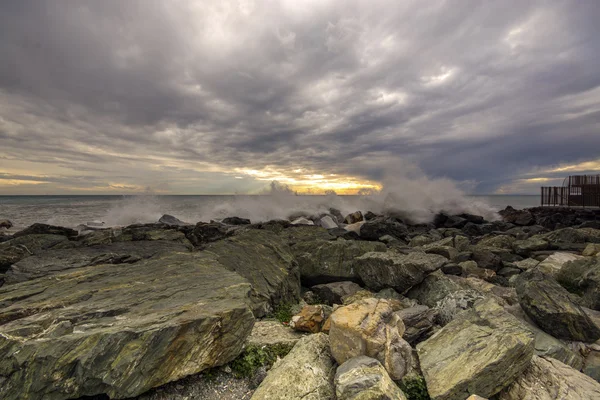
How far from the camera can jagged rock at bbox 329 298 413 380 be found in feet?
14.4

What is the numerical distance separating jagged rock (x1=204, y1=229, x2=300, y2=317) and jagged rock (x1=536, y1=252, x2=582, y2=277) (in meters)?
8.31

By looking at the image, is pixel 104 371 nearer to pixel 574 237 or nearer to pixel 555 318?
pixel 555 318

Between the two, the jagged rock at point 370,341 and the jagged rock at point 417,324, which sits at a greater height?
the jagged rock at point 370,341

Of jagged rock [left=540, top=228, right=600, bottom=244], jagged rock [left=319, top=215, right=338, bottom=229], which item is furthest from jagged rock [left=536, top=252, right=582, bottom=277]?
jagged rock [left=319, top=215, right=338, bottom=229]

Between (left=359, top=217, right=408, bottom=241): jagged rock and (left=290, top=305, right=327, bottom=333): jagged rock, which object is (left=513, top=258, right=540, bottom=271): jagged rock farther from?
(left=290, top=305, right=327, bottom=333): jagged rock

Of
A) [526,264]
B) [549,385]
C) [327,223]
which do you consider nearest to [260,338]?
[549,385]

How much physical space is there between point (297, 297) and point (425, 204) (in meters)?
31.5

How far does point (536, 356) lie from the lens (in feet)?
15.4

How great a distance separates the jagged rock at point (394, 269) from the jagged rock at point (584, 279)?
3381 millimetres

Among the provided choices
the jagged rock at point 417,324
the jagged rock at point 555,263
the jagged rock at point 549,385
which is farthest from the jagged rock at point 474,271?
the jagged rock at point 549,385

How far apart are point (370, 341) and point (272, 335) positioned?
7.16 ft

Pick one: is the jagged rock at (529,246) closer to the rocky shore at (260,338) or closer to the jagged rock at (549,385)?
the rocky shore at (260,338)

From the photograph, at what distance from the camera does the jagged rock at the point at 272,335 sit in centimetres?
544

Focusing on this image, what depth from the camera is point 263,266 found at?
28.0 feet
